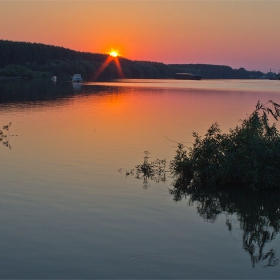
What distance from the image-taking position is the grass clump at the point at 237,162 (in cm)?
1596

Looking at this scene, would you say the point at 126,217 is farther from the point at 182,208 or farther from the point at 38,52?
the point at 38,52

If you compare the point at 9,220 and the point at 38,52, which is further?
the point at 38,52

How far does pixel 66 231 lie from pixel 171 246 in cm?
257

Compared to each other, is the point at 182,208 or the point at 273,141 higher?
the point at 273,141

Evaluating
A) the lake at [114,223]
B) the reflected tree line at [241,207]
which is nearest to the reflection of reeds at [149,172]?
the reflected tree line at [241,207]

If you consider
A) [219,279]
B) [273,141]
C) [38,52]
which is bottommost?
[219,279]

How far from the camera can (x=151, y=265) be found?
1001 cm

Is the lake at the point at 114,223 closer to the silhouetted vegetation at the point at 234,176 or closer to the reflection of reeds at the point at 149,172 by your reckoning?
the silhouetted vegetation at the point at 234,176

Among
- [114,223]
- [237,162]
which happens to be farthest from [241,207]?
[114,223]

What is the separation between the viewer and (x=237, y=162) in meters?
A: 16.2

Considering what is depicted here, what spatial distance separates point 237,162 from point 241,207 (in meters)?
2.03

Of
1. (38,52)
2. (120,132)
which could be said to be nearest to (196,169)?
(120,132)

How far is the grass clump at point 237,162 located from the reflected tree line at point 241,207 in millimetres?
334

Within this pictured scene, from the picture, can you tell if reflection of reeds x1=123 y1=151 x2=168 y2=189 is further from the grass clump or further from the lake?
the grass clump
